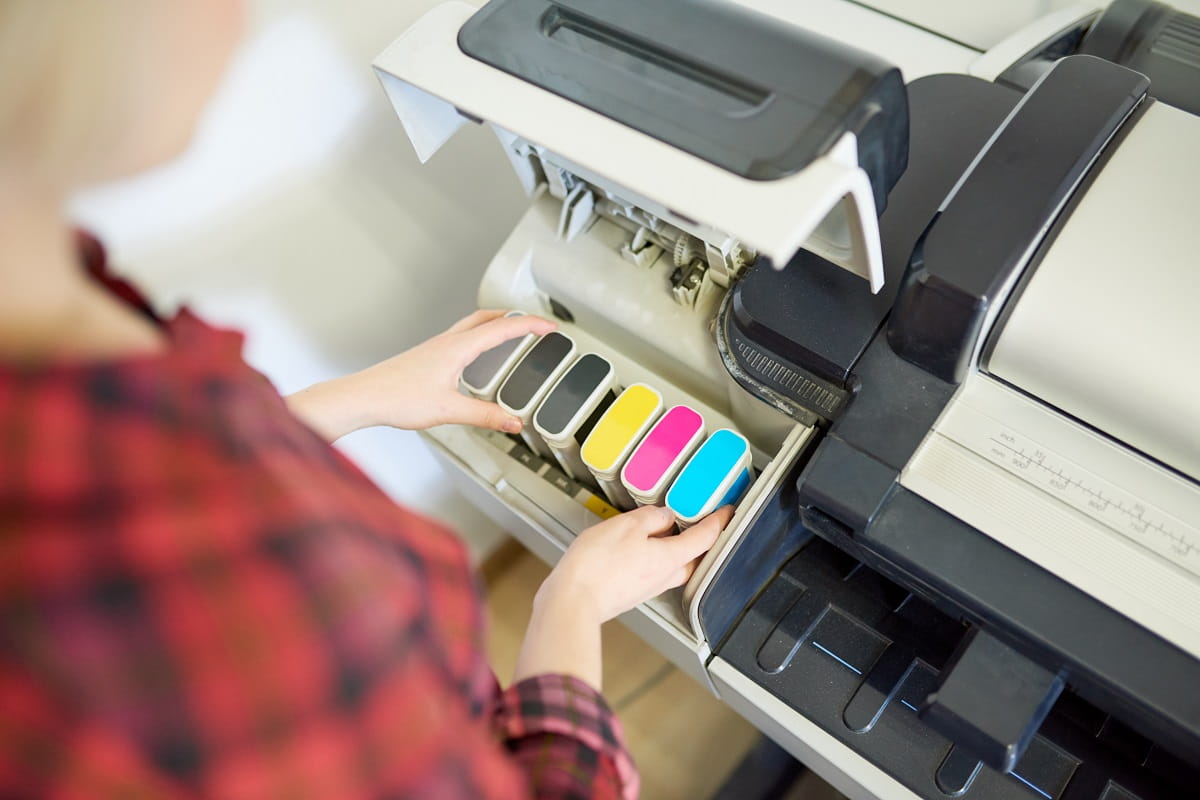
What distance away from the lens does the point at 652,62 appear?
0.58m

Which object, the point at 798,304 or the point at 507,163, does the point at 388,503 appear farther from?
the point at 507,163

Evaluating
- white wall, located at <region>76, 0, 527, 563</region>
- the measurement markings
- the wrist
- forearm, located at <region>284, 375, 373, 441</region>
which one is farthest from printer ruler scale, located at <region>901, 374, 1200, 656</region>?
white wall, located at <region>76, 0, 527, 563</region>

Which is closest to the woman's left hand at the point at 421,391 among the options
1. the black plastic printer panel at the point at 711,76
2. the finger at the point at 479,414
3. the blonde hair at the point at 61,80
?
the finger at the point at 479,414

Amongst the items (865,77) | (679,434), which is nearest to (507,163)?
(679,434)

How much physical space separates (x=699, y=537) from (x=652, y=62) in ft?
1.19

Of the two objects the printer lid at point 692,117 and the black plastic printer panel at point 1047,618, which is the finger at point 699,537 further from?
the printer lid at point 692,117

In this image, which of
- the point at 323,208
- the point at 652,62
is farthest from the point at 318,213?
the point at 652,62

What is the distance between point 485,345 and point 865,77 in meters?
0.41

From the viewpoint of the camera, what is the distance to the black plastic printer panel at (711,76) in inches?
Answer: 20.7

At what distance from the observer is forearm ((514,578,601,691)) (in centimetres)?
58

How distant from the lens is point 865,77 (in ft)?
1.77

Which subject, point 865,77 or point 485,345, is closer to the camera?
point 865,77

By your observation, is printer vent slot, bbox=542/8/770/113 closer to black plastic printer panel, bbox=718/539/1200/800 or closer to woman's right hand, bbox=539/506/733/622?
woman's right hand, bbox=539/506/733/622

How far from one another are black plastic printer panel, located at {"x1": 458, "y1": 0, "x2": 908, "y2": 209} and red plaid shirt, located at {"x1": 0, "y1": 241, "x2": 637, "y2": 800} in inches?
12.3
